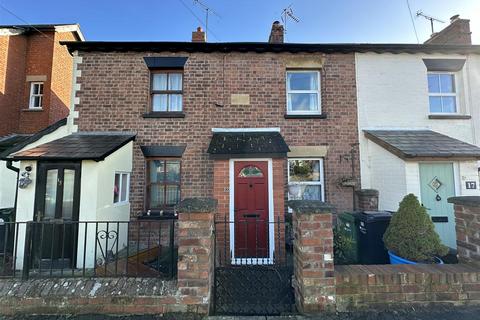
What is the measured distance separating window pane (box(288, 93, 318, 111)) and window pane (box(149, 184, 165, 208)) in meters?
4.44

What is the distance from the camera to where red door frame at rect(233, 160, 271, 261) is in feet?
20.2

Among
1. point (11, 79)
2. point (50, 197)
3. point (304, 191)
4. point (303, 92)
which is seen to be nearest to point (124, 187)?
point (50, 197)

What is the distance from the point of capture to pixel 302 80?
7.66 m

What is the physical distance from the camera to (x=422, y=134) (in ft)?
23.4

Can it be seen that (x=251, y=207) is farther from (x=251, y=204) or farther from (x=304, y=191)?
(x=304, y=191)

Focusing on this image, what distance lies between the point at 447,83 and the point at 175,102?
8309 millimetres

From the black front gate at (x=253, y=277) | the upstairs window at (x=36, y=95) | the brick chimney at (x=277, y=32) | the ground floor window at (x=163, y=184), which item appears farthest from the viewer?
the upstairs window at (x=36, y=95)

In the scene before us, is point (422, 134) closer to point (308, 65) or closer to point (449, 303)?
point (308, 65)

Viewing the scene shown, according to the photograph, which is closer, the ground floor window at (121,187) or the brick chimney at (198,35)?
the ground floor window at (121,187)

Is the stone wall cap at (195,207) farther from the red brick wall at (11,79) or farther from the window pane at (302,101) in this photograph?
the red brick wall at (11,79)

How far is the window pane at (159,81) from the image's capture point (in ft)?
24.6

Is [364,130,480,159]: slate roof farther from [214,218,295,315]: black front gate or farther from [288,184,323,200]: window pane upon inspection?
[214,218,295,315]: black front gate

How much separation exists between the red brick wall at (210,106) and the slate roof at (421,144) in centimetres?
83

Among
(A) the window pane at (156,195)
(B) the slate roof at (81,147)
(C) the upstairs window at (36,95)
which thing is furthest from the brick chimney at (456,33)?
(C) the upstairs window at (36,95)
